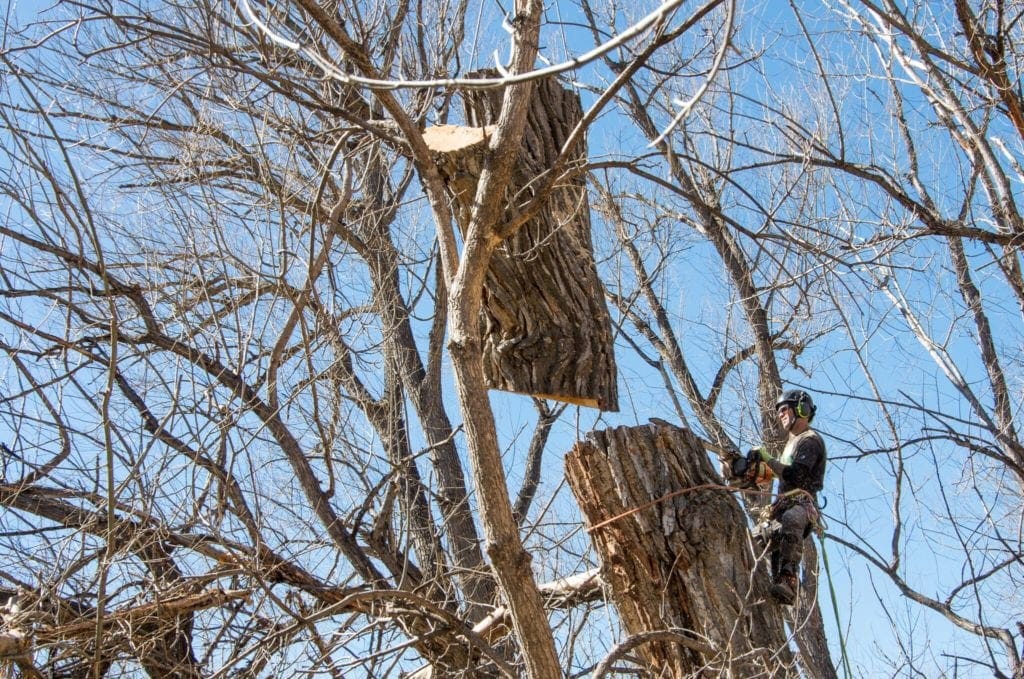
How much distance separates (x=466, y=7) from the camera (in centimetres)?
766

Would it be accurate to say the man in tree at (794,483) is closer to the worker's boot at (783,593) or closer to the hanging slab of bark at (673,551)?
the worker's boot at (783,593)

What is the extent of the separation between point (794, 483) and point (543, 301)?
197cm

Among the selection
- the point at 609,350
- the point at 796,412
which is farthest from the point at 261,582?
the point at 796,412

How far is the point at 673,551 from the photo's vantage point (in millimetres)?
4406

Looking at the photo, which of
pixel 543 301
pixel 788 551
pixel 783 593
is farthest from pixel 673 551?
pixel 543 301

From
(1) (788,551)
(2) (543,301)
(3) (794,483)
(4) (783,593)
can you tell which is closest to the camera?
(4) (783,593)

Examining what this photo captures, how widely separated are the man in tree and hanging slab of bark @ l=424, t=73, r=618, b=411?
1.14m

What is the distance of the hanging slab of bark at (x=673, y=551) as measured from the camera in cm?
434

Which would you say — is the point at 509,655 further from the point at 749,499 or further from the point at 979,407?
the point at 979,407

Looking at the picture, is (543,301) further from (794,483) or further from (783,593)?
(794,483)

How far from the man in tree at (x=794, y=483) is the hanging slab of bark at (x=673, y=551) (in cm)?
47

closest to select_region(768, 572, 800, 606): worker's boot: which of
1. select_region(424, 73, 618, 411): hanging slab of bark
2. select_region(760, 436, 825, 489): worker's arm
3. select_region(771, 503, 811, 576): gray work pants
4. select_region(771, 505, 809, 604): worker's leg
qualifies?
select_region(771, 505, 809, 604): worker's leg

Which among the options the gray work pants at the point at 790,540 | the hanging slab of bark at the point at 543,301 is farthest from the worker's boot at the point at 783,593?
the hanging slab of bark at the point at 543,301

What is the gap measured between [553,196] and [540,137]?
0.36m
